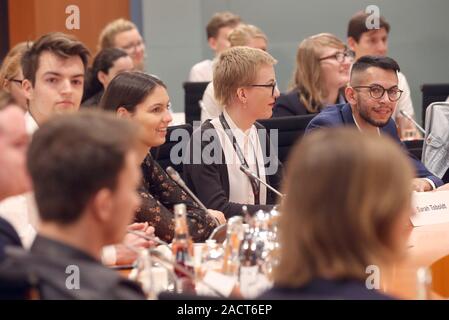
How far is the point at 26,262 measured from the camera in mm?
1828

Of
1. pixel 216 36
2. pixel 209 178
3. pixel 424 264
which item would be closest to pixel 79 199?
pixel 424 264

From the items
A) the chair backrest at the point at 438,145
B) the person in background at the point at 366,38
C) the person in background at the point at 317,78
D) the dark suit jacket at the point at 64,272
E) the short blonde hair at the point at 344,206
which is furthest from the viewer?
the person in background at the point at 366,38

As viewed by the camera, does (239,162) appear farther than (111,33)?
No

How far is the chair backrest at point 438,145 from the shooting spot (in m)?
4.76

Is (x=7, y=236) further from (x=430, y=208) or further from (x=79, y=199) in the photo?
(x=430, y=208)

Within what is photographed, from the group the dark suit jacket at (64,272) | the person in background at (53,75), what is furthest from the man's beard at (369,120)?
the dark suit jacket at (64,272)

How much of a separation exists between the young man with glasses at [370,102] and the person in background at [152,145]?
35.3 inches

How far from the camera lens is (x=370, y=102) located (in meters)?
4.36

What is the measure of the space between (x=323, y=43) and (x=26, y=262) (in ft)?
14.8

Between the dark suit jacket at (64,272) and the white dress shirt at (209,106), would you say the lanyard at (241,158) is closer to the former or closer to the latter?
the white dress shirt at (209,106)

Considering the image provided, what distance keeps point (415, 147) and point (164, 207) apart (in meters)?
1.93
